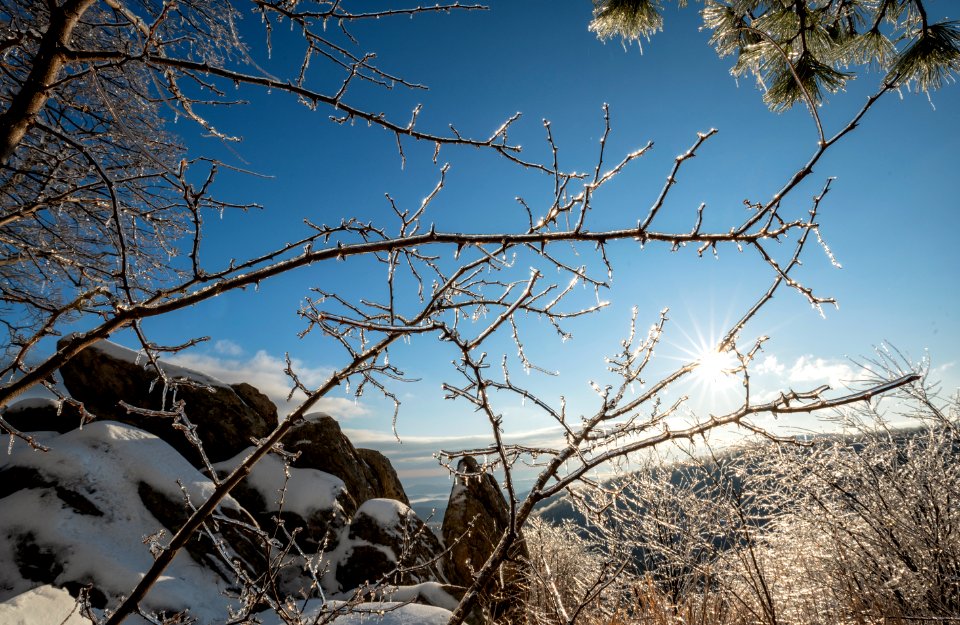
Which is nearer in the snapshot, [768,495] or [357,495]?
[768,495]

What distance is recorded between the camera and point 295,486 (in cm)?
924

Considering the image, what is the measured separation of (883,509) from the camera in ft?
14.4

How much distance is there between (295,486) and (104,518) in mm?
3468

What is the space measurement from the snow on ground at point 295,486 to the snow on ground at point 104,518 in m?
1.33

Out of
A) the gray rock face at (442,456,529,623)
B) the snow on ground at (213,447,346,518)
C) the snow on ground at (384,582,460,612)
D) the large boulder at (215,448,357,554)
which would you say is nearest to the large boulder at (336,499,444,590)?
the large boulder at (215,448,357,554)

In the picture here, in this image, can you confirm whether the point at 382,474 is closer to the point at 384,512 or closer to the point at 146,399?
the point at 384,512

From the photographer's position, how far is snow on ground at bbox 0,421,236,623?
5.36 metres

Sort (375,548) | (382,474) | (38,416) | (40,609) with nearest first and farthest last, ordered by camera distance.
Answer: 1. (40,609)
2. (38,416)
3. (375,548)
4. (382,474)

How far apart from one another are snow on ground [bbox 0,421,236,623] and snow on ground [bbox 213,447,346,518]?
1.33 metres

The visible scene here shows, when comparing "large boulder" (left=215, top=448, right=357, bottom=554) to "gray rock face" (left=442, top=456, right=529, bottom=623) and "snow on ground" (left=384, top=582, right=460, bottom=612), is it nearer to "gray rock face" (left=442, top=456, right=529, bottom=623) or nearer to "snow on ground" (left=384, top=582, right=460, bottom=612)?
"snow on ground" (left=384, top=582, right=460, bottom=612)

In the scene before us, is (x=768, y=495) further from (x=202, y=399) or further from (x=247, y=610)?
(x=202, y=399)

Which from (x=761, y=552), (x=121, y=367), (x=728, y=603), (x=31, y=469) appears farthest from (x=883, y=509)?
(x=121, y=367)

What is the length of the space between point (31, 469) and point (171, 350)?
7888 mm

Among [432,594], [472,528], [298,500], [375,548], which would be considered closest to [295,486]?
[298,500]
